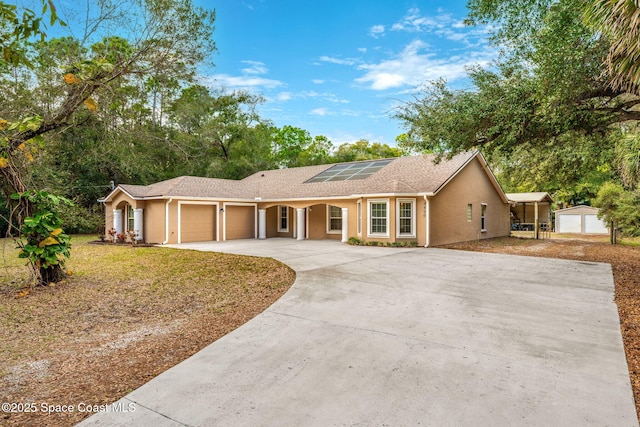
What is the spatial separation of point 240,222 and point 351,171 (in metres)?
7.05

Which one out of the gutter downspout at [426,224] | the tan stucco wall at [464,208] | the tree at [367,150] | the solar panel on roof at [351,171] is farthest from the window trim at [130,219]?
the tree at [367,150]

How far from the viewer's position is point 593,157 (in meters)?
12.6

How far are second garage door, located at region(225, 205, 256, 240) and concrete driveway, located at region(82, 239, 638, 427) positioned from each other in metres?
13.1

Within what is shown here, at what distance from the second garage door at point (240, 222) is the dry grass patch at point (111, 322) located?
857 centimetres

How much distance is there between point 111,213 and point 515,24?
64.9 feet

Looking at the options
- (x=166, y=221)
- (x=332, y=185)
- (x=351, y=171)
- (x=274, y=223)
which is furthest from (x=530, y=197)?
(x=166, y=221)

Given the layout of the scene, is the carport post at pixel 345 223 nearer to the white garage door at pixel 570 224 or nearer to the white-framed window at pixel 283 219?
the white-framed window at pixel 283 219

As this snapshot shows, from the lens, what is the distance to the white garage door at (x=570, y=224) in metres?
26.4

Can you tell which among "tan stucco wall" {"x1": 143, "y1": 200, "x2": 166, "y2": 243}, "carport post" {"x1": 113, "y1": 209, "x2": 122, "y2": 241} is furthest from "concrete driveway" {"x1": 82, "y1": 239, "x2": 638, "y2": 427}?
"carport post" {"x1": 113, "y1": 209, "x2": 122, "y2": 241}

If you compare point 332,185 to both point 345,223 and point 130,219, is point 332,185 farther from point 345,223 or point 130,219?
point 130,219

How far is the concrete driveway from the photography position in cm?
276

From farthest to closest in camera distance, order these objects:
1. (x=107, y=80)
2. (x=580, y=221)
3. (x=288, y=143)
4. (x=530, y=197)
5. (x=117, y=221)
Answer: (x=288, y=143) → (x=580, y=221) → (x=530, y=197) → (x=117, y=221) → (x=107, y=80)

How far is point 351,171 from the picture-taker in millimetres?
19859

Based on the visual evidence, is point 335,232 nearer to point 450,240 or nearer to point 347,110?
point 450,240
